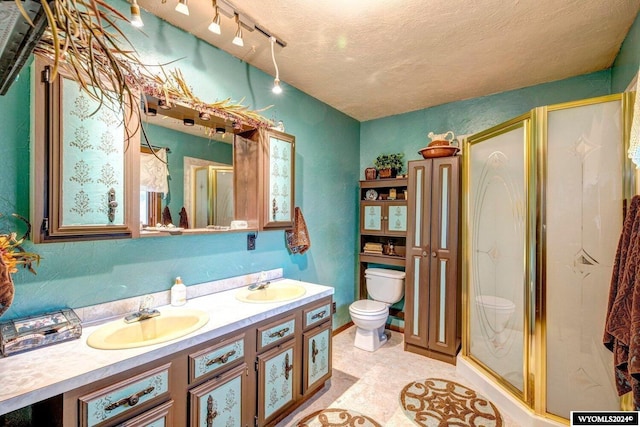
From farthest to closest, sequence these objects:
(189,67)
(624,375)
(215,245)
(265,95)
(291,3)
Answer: (265,95)
(215,245)
(189,67)
(291,3)
(624,375)

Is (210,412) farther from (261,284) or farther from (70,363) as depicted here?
(261,284)

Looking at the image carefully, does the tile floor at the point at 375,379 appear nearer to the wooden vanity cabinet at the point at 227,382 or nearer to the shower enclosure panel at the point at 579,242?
the wooden vanity cabinet at the point at 227,382

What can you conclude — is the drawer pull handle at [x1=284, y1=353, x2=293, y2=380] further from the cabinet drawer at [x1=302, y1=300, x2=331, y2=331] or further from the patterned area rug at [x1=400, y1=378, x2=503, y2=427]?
the patterned area rug at [x1=400, y1=378, x2=503, y2=427]

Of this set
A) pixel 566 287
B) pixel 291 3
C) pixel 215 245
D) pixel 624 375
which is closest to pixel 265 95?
pixel 291 3

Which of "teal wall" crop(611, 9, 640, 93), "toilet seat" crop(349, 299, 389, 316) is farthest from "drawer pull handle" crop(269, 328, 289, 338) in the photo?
"teal wall" crop(611, 9, 640, 93)

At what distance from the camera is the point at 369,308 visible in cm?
287

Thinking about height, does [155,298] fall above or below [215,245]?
below

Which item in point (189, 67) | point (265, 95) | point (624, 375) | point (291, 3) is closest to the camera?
point (624, 375)

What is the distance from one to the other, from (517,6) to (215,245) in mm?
2377

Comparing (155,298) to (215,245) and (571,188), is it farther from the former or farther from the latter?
(571,188)

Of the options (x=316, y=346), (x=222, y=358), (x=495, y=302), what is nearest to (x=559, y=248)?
(x=495, y=302)

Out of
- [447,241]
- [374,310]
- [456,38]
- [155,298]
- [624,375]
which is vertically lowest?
[374,310]

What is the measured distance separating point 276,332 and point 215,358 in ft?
1.35

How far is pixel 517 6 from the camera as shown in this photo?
64.2 inches
